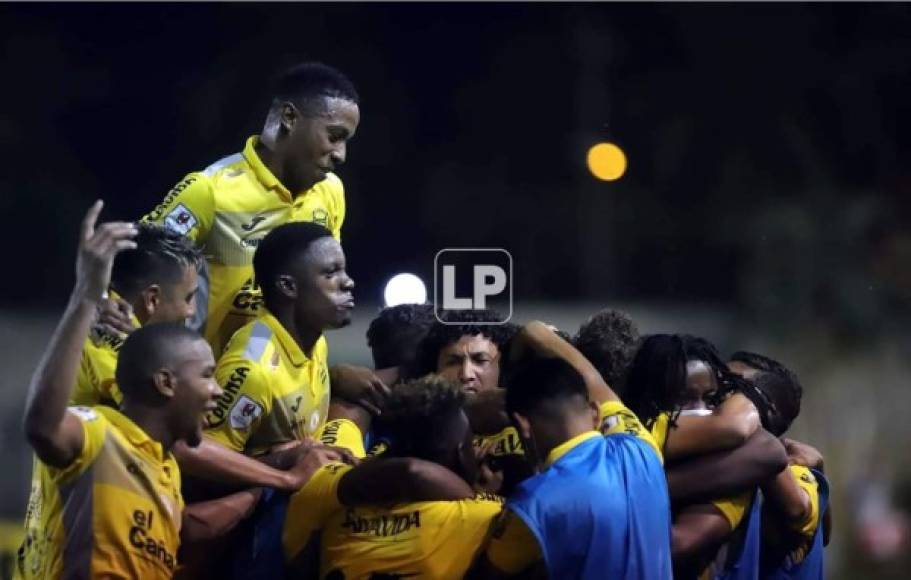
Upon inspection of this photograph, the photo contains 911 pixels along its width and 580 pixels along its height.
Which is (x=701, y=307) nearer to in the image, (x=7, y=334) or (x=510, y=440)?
(x=510, y=440)

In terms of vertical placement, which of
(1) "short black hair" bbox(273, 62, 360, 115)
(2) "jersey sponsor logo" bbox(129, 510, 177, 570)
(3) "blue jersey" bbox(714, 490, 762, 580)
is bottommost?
(3) "blue jersey" bbox(714, 490, 762, 580)

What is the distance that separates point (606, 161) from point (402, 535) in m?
1.41

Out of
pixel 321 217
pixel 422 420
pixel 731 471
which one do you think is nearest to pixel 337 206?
pixel 321 217

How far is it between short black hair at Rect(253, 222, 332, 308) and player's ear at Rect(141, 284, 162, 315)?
1.07 feet

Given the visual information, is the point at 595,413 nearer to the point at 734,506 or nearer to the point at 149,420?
the point at 734,506

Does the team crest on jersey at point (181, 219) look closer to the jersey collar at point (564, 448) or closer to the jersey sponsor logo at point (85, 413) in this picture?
the jersey sponsor logo at point (85, 413)

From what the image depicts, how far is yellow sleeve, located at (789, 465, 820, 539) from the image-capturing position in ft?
17.3

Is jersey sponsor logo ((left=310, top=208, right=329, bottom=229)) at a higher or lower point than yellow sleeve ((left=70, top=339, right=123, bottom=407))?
higher

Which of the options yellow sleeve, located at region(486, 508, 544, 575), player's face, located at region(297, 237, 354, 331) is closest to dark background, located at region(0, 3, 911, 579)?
player's face, located at region(297, 237, 354, 331)

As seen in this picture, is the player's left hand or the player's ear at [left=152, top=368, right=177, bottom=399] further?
the player's left hand

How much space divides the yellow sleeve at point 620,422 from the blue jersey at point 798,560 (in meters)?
0.85

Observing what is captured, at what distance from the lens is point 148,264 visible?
4.62 metres

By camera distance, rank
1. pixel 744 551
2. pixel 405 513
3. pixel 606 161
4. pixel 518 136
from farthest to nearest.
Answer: pixel 606 161, pixel 518 136, pixel 744 551, pixel 405 513

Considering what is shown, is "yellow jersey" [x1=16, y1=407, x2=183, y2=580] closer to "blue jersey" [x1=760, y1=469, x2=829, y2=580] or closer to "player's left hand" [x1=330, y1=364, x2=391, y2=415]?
"player's left hand" [x1=330, y1=364, x2=391, y2=415]
